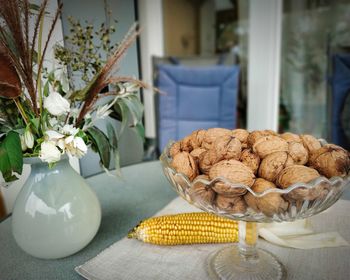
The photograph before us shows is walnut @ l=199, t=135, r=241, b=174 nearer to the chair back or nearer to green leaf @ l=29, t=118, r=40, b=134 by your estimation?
green leaf @ l=29, t=118, r=40, b=134

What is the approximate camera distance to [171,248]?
0.56 meters

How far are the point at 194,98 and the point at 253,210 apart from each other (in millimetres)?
1303

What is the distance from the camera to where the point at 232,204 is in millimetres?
414

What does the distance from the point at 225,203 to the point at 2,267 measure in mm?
416

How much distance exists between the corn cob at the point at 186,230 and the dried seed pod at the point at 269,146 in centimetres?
18

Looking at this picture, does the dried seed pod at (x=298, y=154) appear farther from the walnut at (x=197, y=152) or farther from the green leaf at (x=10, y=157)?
the green leaf at (x=10, y=157)

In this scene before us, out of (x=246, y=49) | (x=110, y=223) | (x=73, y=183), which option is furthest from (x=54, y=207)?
(x=246, y=49)

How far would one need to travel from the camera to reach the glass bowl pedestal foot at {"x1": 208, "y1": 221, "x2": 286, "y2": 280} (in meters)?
0.50

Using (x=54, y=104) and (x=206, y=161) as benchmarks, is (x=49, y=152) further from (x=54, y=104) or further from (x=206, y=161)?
(x=206, y=161)

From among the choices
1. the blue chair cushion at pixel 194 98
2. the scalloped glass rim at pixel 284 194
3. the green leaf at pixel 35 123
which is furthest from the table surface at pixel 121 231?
the blue chair cushion at pixel 194 98

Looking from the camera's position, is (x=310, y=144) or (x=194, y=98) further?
(x=194, y=98)

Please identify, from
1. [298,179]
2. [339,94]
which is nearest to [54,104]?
[298,179]

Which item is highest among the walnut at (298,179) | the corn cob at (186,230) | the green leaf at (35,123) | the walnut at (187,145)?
the green leaf at (35,123)

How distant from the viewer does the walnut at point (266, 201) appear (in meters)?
0.39
